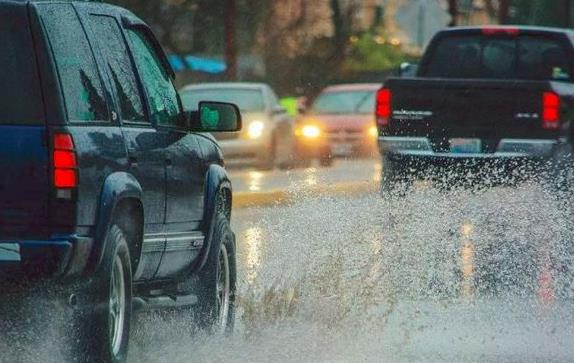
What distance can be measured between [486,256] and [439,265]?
95 centimetres

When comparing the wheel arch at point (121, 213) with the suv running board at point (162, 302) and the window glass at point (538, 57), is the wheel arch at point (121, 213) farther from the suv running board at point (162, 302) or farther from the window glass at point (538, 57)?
the window glass at point (538, 57)

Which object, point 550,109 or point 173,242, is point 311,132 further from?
point 173,242

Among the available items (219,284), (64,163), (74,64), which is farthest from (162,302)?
(64,163)

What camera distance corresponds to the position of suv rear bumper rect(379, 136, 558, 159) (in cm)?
1711

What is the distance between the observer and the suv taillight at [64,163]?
695 centimetres

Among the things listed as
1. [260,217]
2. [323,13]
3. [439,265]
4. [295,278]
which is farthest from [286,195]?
[323,13]

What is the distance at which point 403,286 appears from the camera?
1142cm

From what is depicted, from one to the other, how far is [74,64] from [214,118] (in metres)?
1.67

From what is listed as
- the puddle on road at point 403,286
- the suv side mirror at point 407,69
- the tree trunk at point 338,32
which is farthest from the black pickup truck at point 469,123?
the tree trunk at point 338,32

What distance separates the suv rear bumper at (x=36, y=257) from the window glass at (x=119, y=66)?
3.76 ft

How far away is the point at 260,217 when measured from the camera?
18.4m

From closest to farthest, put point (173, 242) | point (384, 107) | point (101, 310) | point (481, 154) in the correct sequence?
1. point (101, 310)
2. point (173, 242)
3. point (481, 154)
4. point (384, 107)

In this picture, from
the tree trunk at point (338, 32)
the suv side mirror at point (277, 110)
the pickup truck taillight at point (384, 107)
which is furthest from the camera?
the tree trunk at point (338, 32)

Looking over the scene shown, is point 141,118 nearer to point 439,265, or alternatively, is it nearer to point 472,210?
point 439,265
